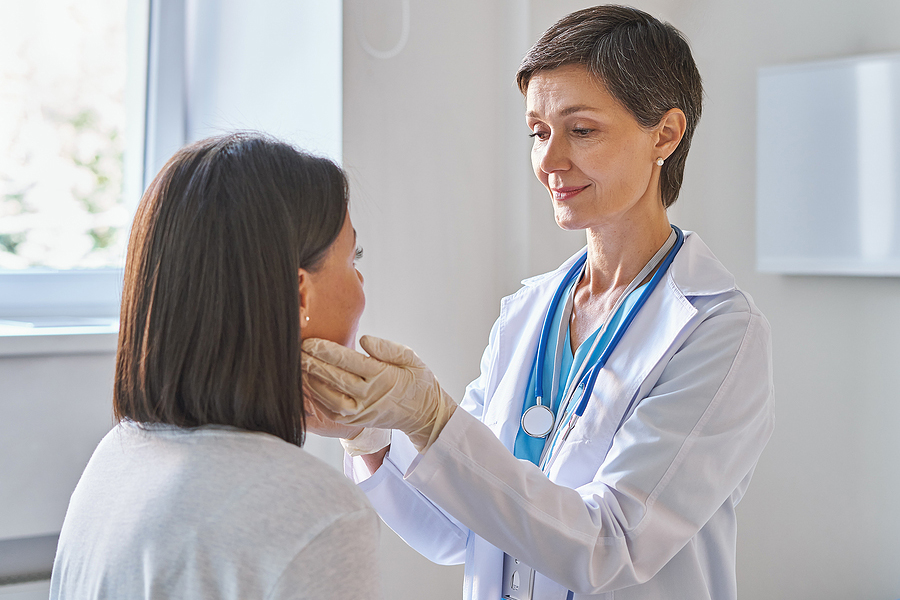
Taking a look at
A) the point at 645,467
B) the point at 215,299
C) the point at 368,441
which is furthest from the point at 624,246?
the point at 215,299

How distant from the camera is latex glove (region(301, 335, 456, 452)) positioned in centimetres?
87

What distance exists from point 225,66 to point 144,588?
1440mm

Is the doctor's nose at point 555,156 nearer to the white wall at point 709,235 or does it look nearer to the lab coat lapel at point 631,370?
the lab coat lapel at point 631,370

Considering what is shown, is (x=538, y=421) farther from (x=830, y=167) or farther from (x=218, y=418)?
(x=830, y=167)

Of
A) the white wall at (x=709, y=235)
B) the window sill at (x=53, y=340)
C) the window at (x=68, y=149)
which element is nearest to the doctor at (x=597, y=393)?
the white wall at (x=709, y=235)

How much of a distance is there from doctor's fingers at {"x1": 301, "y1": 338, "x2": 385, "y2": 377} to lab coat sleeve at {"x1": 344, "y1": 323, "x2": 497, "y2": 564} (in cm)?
36

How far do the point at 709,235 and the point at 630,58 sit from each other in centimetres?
107

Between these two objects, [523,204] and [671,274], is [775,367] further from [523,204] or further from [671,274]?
Answer: [671,274]

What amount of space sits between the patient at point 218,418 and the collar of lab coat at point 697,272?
0.60 metres

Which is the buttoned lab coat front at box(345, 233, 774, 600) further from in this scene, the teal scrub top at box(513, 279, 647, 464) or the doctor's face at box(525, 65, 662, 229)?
the doctor's face at box(525, 65, 662, 229)

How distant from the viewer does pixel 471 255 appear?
1786 millimetres

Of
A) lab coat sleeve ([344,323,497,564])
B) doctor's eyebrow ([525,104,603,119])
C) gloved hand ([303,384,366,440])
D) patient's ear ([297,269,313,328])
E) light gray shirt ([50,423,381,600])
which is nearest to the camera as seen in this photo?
light gray shirt ([50,423,381,600])

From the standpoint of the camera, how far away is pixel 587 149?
1141 millimetres

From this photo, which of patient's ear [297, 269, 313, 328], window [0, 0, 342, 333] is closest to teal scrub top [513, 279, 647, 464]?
patient's ear [297, 269, 313, 328]
